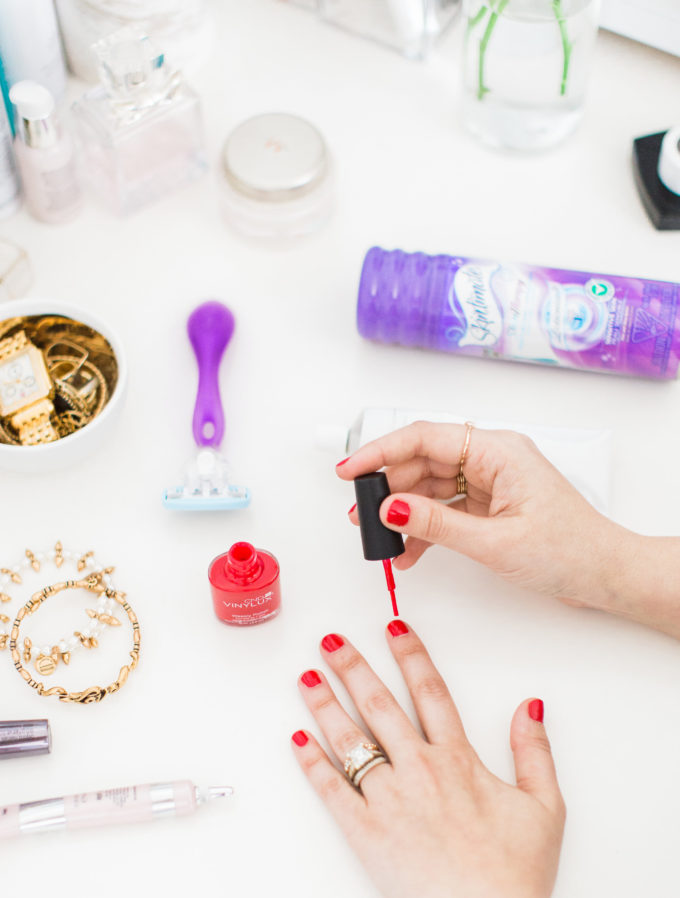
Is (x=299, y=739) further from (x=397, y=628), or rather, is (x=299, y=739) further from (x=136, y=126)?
(x=136, y=126)

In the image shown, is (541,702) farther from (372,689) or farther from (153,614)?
(153,614)

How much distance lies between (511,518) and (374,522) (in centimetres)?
10

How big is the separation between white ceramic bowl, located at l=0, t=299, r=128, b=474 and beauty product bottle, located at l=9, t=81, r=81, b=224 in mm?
177

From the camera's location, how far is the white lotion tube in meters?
0.76

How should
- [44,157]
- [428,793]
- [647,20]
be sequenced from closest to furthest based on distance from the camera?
[428,793] < [44,157] < [647,20]

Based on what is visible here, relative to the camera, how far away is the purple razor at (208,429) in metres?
0.75

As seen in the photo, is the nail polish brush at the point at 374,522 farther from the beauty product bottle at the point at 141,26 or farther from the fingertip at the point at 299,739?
the beauty product bottle at the point at 141,26

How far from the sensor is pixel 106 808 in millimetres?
634

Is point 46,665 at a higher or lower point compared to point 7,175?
lower

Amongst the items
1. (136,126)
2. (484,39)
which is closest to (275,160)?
(136,126)

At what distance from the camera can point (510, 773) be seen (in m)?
0.66

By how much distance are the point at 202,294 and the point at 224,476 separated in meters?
0.22

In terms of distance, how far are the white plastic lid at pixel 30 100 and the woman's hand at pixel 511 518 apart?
0.42 metres

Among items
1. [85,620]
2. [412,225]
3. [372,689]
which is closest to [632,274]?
[412,225]
